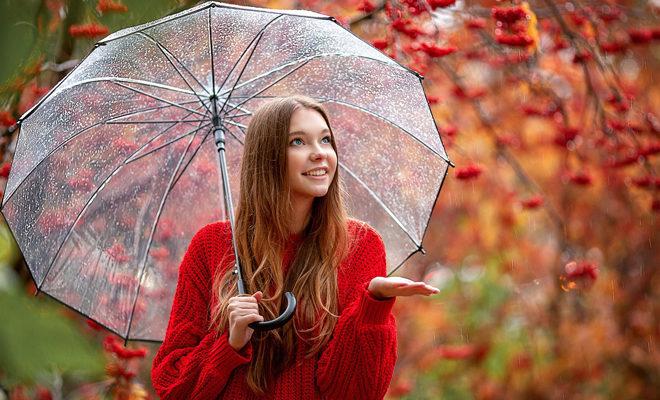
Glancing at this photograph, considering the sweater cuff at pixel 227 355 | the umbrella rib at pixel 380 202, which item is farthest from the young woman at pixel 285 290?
the umbrella rib at pixel 380 202

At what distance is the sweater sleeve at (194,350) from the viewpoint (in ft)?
6.84

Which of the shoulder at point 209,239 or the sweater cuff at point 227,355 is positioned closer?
the sweater cuff at point 227,355

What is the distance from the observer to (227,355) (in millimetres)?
2062

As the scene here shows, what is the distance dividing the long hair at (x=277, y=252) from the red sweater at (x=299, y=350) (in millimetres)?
32

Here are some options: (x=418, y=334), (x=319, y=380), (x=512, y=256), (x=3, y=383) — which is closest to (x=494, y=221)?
(x=512, y=256)

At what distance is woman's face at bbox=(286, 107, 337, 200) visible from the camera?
2188mm

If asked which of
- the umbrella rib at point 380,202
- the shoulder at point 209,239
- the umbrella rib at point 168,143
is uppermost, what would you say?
the umbrella rib at point 168,143

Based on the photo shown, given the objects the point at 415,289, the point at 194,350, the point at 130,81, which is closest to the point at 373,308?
the point at 415,289

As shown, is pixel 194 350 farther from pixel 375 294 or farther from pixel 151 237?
pixel 151 237

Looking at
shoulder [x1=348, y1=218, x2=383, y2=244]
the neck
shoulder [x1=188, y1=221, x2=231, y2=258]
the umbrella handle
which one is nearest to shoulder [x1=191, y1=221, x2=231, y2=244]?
shoulder [x1=188, y1=221, x2=231, y2=258]

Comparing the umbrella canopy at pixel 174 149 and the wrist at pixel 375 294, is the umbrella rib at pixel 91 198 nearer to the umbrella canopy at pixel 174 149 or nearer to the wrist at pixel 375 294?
the umbrella canopy at pixel 174 149

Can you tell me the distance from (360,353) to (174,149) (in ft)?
2.99

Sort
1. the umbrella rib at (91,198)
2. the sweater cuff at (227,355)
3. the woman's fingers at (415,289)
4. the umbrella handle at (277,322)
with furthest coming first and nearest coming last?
the umbrella rib at (91,198) → the sweater cuff at (227,355) → the umbrella handle at (277,322) → the woman's fingers at (415,289)

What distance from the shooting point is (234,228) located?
229cm
